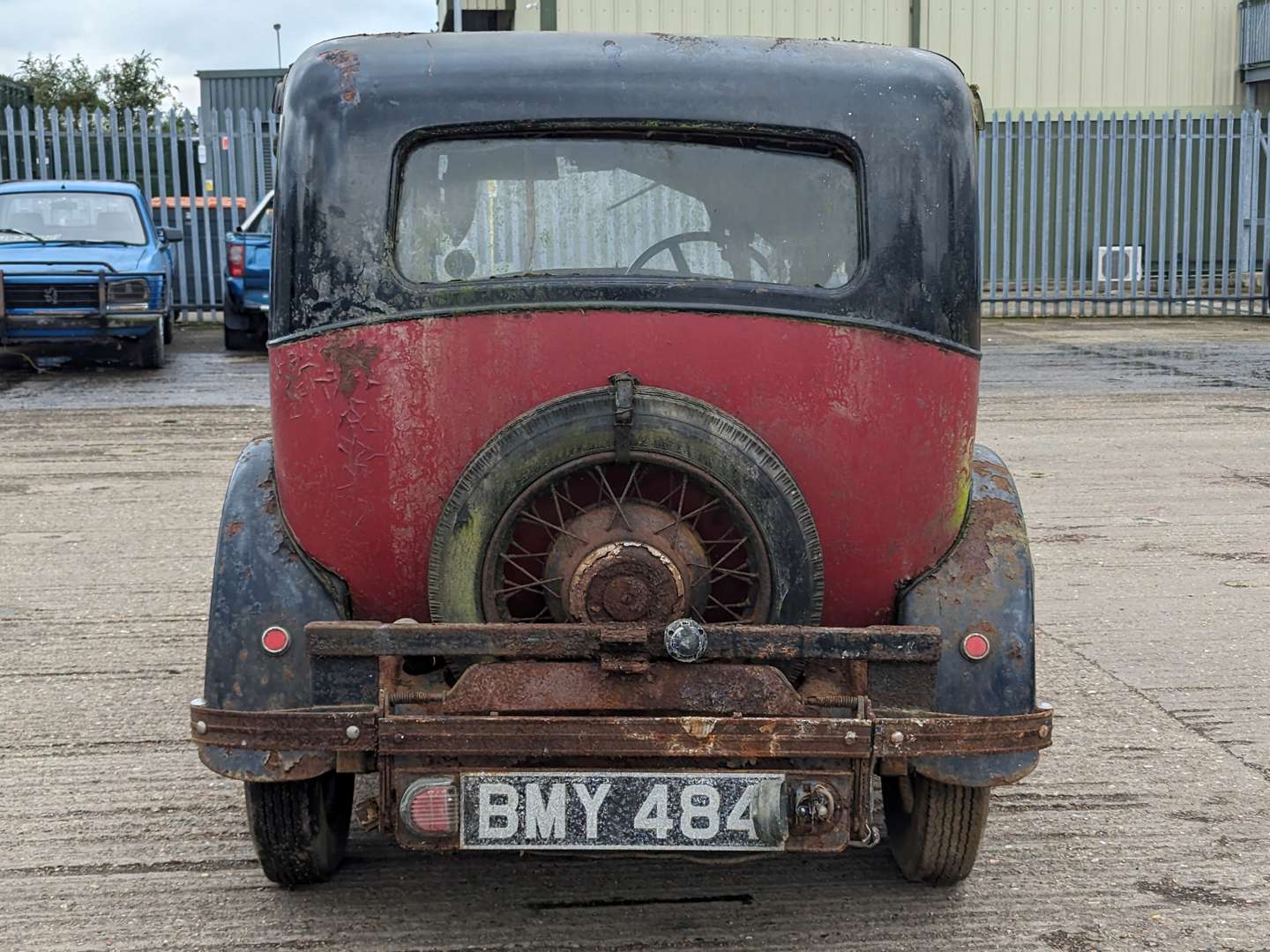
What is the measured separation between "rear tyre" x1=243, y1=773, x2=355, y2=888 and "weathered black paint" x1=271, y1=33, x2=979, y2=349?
106 cm

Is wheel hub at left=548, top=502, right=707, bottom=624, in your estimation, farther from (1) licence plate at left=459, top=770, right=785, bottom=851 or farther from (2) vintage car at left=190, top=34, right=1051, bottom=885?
(1) licence plate at left=459, top=770, right=785, bottom=851

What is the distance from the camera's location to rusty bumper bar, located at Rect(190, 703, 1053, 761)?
3.21 metres

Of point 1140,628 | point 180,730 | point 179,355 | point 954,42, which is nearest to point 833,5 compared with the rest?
point 954,42

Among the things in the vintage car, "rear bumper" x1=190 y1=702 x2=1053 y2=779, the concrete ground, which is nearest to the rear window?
the vintage car

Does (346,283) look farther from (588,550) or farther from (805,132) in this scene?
(805,132)

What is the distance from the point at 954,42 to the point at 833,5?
201 centimetres

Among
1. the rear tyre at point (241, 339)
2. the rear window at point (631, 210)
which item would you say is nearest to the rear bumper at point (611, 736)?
the rear window at point (631, 210)

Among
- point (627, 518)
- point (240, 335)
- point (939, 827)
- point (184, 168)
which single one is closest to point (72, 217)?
point (240, 335)

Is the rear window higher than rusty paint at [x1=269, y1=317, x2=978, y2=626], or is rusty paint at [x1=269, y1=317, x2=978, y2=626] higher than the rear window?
the rear window

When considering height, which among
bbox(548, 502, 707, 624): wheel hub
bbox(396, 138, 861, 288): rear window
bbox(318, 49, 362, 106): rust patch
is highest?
bbox(318, 49, 362, 106): rust patch

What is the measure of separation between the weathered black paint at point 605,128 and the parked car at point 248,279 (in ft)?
40.1

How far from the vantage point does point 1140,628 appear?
622cm

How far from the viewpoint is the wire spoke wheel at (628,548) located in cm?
334

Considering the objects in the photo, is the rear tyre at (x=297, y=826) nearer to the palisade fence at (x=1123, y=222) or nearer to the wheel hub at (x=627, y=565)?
the wheel hub at (x=627, y=565)
